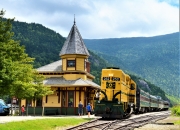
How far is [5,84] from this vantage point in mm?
24094

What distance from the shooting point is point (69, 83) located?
139 ft

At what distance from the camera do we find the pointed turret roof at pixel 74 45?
44.6 m

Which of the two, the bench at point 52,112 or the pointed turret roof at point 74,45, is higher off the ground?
the pointed turret roof at point 74,45

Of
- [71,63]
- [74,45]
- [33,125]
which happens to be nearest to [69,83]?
[71,63]

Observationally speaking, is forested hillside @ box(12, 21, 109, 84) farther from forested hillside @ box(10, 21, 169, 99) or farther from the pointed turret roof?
the pointed turret roof

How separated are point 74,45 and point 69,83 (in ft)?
19.3

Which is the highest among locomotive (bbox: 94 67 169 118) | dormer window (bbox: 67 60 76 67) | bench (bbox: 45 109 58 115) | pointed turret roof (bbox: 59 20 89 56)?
pointed turret roof (bbox: 59 20 89 56)

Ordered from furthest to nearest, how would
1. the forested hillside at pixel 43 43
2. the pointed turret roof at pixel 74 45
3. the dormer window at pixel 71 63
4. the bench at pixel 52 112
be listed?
the forested hillside at pixel 43 43 < the pointed turret roof at pixel 74 45 < the dormer window at pixel 71 63 < the bench at pixel 52 112

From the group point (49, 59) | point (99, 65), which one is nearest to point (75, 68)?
point (49, 59)

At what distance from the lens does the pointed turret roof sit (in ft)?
146

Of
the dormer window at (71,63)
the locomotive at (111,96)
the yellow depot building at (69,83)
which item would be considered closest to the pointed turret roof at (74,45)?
the yellow depot building at (69,83)

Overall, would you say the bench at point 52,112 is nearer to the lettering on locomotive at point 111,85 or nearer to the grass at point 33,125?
the lettering on locomotive at point 111,85

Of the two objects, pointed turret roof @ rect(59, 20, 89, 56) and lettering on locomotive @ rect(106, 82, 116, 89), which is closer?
lettering on locomotive @ rect(106, 82, 116, 89)

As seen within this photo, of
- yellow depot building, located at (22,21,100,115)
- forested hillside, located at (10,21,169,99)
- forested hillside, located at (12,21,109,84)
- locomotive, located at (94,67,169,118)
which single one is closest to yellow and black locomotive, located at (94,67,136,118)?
locomotive, located at (94,67,169,118)
